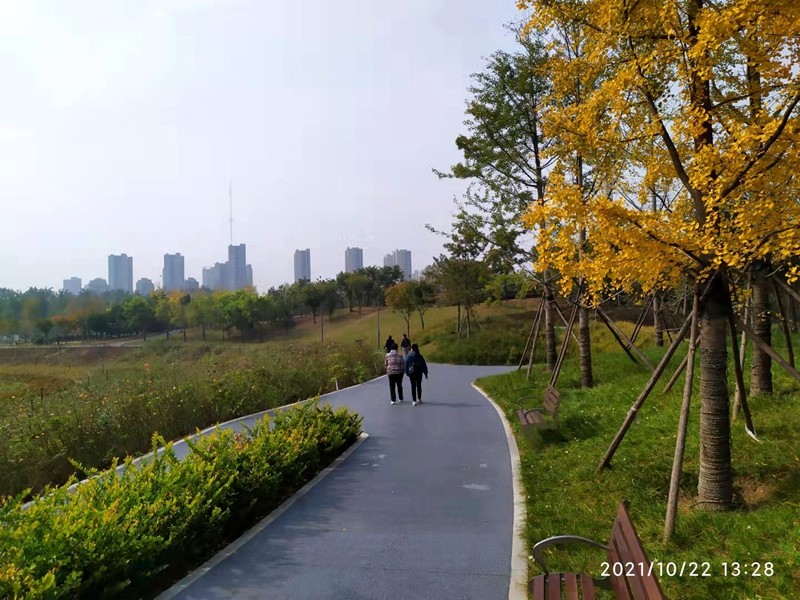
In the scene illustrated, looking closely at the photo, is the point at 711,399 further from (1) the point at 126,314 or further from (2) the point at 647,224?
(1) the point at 126,314

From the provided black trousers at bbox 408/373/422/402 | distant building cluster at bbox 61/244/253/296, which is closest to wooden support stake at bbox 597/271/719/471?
black trousers at bbox 408/373/422/402

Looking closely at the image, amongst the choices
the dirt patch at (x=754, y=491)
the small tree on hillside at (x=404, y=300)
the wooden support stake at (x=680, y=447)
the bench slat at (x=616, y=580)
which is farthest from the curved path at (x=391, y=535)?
the small tree on hillside at (x=404, y=300)

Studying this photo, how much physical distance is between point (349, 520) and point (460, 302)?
23250mm

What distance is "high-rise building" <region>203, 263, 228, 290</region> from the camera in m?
78.7

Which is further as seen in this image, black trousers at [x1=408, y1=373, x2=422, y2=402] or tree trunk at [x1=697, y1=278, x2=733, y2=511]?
black trousers at [x1=408, y1=373, x2=422, y2=402]

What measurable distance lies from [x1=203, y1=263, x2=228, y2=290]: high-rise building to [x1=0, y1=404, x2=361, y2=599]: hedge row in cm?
7506

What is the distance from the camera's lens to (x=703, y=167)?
13.0ft

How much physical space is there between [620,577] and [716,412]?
203cm

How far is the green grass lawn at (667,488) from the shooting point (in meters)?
3.30

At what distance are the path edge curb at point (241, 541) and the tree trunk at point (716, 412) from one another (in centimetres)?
360

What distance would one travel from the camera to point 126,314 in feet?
154

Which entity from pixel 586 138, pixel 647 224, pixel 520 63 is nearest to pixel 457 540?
pixel 647 224

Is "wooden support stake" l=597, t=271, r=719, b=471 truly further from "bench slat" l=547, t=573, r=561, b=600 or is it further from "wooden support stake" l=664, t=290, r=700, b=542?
"bench slat" l=547, t=573, r=561, b=600

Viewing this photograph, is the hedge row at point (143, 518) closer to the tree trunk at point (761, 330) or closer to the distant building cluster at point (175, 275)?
the tree trunk at point (761, 330)
